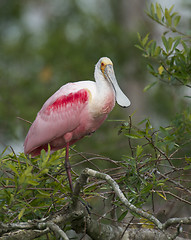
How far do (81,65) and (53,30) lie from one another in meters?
2.75

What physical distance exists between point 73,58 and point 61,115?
9046 millimetres

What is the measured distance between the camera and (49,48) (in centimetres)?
1489

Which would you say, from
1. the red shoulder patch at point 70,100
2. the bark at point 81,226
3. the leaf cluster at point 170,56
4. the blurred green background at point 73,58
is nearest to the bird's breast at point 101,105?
the red shoulder patch at point 70,100

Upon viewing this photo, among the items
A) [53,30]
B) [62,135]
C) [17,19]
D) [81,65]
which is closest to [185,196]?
[62,135]

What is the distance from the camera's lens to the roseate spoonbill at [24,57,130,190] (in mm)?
5273

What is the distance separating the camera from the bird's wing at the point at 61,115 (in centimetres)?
538

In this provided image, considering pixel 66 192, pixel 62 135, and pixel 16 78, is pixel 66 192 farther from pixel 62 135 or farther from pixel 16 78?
pixel 16 78

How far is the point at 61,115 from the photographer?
555 centimetres

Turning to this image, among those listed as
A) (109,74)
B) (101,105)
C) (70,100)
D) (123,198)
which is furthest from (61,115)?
(123,198)

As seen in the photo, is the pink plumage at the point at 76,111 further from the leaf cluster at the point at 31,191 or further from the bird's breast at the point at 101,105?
the leaf cluster at the point at 31,191

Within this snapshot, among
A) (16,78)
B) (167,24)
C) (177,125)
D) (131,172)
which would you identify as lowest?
(16,78)

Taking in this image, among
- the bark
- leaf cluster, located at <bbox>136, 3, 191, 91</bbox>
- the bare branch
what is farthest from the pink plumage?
the bare branch

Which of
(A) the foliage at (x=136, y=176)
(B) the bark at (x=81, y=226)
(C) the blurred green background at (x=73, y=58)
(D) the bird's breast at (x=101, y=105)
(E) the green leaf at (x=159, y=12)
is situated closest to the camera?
(B) the bark at (x=81, y=226)

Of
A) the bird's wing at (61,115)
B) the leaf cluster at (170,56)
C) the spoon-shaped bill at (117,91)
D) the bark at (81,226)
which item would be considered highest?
the leaf cluster at (170,56)
